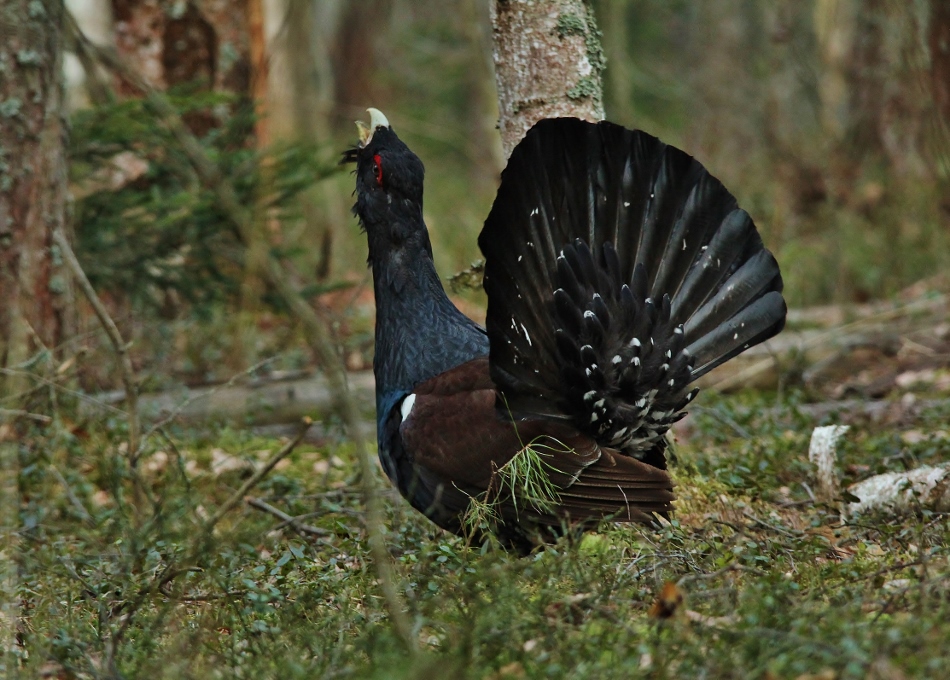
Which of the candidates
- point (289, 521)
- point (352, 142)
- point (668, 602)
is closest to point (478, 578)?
point (668, 602)

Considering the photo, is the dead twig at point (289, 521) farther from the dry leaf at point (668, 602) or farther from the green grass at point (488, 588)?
the dry leaf at point (668, 602)

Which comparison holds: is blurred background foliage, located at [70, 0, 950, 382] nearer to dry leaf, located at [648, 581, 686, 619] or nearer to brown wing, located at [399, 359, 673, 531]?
brown wing, located at [399, 359, 673, 531]

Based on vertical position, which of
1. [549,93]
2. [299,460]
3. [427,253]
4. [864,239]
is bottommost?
[299,460]

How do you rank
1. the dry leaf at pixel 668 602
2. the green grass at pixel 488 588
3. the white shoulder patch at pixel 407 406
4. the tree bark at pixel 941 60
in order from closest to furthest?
the green grass at pixel 488 588 < the dry leaf at pixel 668 602 < the white shoulder patch at pixel 407 406 < the tree bark at pixel 941 60

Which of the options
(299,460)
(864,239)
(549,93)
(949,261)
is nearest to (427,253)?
(549,93)

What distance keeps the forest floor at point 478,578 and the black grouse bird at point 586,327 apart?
0.25m

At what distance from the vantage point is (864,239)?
35.1ft

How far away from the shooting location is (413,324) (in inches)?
176

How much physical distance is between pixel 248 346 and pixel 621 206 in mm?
4378

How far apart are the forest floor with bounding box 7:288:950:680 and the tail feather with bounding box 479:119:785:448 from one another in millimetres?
613

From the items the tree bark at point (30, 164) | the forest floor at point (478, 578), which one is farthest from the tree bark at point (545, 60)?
the tree bark at point (30, 164)

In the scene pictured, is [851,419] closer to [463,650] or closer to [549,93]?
[549,93]

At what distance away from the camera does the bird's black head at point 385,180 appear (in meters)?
4.54

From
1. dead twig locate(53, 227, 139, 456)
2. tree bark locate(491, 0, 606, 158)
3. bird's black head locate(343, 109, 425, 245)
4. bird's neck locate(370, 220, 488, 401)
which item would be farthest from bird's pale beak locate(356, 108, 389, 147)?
dead twig locate(53, 227, 139, 456)
